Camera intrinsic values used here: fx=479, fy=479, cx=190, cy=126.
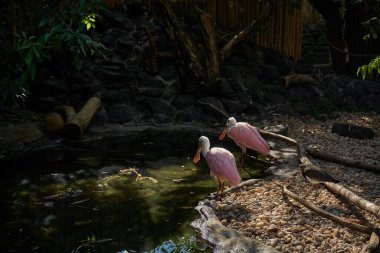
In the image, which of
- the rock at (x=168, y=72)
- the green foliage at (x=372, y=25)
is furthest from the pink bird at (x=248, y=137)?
the rock at (x=168, y=72)

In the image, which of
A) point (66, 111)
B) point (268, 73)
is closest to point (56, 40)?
point (66, 111)

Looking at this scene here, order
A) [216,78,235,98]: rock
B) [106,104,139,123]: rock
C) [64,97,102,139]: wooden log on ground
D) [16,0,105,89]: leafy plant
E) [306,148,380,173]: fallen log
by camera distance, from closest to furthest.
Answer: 1. [16,0,105,89]: leafy plant
2. [306,148,380,173]: fallen log
3. [64,97,102,139]: wooden log on ground
4. [106,104,139,123]: rock
5. [216,78,235,98]: rock

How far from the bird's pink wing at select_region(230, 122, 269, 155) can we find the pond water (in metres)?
0.34

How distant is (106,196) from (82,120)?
8.95 feet

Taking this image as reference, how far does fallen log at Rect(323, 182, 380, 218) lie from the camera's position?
3952 millimetres

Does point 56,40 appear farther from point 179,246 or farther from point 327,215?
point 327,215

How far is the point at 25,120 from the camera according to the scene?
7648mm

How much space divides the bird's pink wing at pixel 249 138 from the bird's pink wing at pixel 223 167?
0.99 meters

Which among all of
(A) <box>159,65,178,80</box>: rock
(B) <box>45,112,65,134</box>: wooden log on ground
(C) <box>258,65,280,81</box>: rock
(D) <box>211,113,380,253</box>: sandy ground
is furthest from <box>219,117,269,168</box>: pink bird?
(C) <box>258,65,280,81</box>: rock

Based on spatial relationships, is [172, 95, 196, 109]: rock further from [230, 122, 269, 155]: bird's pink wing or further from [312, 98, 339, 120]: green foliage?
[230, 122, 269, 155]: bird's pink wing

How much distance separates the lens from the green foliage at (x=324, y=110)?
28.8 feet

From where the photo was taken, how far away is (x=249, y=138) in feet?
19.1

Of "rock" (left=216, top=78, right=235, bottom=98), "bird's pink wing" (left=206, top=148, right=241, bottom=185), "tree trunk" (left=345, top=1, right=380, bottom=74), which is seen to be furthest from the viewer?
"tree trunk" (left=345, top=1, right=380, bottom=74)

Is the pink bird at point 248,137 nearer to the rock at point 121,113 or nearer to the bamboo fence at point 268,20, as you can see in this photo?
the rock at point 121,113
